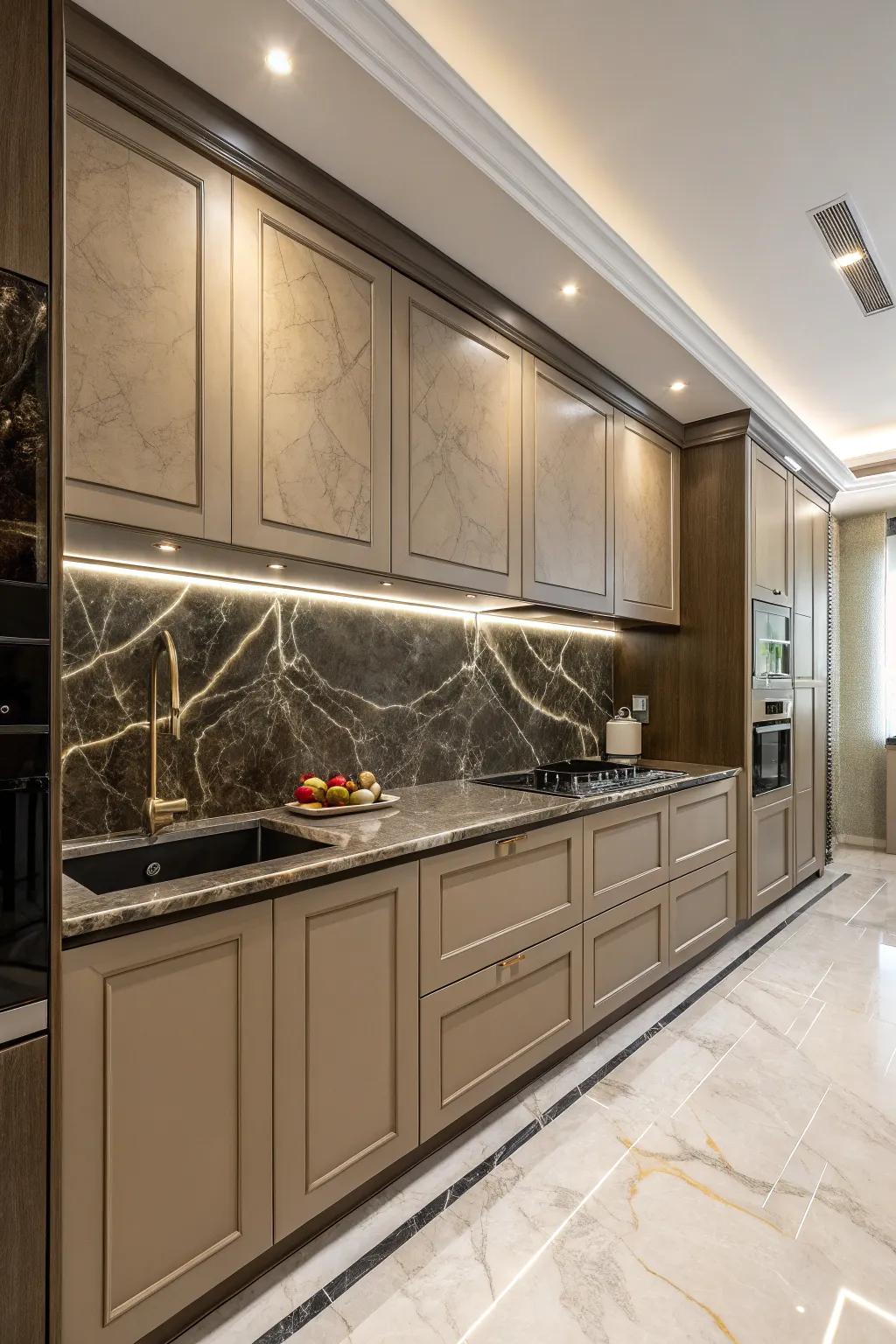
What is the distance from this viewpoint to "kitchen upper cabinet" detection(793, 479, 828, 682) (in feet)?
13.4

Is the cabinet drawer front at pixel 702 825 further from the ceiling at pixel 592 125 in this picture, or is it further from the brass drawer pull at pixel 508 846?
the ceiling at pixel 592 125

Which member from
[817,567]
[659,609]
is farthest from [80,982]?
[817,567]

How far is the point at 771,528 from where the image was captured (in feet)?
12.2

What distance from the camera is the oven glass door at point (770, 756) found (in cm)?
347

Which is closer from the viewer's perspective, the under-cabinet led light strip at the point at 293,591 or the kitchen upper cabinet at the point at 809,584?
the under-cabinet led light strip at the point at 293,591

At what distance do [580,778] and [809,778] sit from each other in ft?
7.39

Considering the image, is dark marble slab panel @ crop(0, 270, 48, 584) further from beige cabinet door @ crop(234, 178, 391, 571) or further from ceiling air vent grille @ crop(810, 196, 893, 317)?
ceiling air vent grille @ crop(810, 196, 893, 317)

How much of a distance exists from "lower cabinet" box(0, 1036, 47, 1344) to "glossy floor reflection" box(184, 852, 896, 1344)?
0.47m

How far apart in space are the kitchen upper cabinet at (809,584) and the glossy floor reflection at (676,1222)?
89.1 inches

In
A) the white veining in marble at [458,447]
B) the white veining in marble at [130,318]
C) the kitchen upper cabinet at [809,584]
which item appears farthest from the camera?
the kitchen upper cabinet at [809,584]

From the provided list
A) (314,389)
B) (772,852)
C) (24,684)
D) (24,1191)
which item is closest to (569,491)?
(314,389)

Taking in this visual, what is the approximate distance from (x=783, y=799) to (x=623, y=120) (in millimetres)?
3223

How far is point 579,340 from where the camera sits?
8.78 feet

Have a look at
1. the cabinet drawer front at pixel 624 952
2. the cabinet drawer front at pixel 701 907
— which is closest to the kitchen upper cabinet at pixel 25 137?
the cabinet drawer front at pixel 624 952
